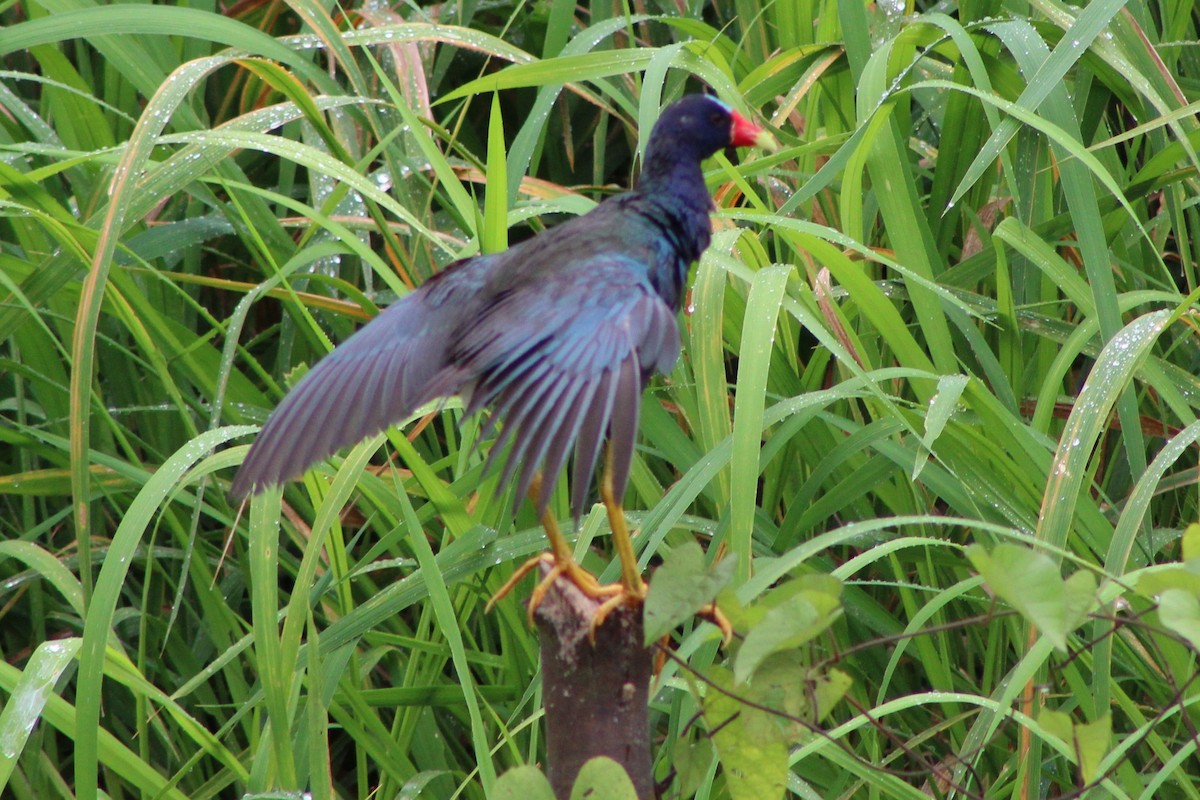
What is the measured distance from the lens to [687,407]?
2.00m

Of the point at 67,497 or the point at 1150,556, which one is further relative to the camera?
the point at 67,497

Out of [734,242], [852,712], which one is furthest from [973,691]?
[734,242]

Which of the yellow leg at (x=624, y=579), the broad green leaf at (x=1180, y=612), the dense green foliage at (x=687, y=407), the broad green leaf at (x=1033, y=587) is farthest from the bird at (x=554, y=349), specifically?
the broad green leaf at (x=1180, y=612)

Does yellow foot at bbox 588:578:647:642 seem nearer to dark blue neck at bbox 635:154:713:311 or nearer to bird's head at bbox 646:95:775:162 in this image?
dark blue neck at bbox 635:154:713:311

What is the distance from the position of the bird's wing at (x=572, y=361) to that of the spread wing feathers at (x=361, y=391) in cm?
7

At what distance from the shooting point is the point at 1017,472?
1815 mm

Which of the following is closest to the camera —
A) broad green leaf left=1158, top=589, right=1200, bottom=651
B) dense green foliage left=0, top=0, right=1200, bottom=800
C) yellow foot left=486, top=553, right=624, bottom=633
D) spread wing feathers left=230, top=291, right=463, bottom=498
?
broad green leaf left=1158, top=589, right=1200, bottom=651

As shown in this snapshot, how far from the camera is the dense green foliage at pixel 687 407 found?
168 centimetres

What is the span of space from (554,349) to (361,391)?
0.32m

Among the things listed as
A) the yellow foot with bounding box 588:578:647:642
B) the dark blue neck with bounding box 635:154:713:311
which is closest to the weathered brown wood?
the yellow foot with bounding box 588:578:647:642

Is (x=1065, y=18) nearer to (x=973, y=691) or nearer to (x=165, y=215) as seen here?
(x=973, y=691)

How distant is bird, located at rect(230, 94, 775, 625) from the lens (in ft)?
4.10

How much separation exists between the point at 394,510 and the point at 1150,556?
1066 millimetres

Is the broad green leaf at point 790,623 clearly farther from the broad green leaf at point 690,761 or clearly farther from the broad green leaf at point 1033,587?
the broad green leaf at point 690,761
